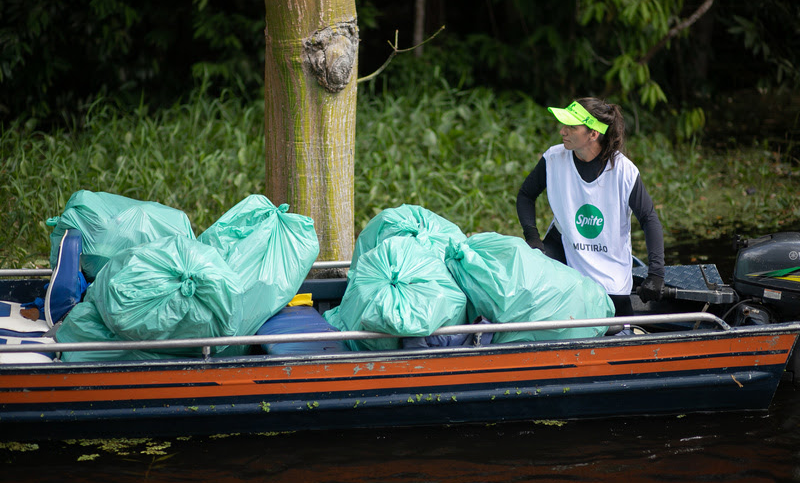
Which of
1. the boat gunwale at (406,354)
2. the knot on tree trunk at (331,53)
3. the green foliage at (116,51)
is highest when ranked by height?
the green foliage at (116,51)

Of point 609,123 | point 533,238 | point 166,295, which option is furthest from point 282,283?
point 609,123

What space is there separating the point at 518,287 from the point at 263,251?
1319mm

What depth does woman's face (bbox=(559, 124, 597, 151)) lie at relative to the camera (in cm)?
429

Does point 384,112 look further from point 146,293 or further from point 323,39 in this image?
point 146,293

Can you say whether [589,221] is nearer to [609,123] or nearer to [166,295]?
[609,123]

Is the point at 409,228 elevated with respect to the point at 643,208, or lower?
lower

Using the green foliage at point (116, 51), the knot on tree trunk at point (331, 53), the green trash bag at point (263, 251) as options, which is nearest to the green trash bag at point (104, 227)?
the green trash bag at point (263, 251)

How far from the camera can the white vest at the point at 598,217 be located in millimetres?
4344

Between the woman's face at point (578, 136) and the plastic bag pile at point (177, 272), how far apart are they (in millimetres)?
1449

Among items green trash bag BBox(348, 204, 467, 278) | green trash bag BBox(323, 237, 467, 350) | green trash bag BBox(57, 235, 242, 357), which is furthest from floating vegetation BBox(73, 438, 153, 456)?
green trash bag BBox(348, 204, 467, 278)

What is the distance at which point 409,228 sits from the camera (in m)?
4.41

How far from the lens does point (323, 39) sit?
15.8ft

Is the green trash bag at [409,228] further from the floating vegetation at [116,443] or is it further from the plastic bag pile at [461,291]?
the floating vegetation at [116,443]

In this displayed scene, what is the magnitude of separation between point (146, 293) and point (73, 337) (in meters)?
0.58
